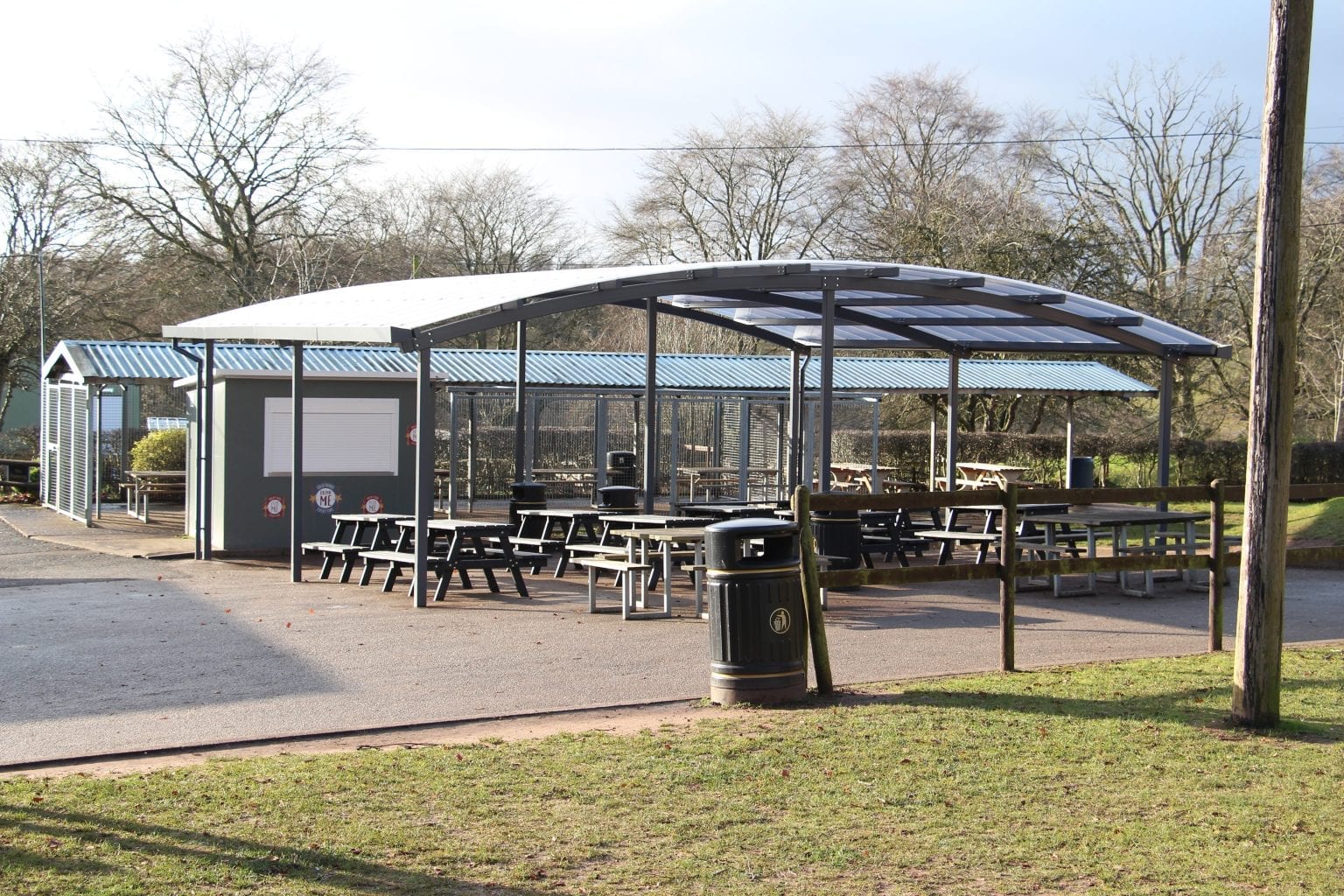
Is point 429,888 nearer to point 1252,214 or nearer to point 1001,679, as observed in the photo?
point 1001,679

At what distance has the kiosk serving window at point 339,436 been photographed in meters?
17.3

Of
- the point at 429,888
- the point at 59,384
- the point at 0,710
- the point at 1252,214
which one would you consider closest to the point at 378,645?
the point at 0,710

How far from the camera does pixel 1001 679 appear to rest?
8.64m

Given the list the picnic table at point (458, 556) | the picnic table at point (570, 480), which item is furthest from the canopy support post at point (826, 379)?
the picnic table at point (570, 480)

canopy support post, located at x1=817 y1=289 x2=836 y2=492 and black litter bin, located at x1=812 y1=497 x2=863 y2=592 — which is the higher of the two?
canopy support post, located at x1=817 y1=289 x2=836 y2=492

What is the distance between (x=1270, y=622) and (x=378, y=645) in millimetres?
6021

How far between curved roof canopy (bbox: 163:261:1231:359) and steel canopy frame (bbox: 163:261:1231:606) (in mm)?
20

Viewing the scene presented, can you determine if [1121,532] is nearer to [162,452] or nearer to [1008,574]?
[1008,574]

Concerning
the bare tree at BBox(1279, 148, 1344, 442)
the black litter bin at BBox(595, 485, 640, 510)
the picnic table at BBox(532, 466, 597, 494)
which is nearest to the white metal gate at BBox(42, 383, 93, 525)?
the picnic table at BBox(532, 466, 597, 494)

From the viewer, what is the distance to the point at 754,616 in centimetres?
767

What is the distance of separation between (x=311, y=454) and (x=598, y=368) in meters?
10.1

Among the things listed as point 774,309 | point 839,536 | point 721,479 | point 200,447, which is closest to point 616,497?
point 774,309

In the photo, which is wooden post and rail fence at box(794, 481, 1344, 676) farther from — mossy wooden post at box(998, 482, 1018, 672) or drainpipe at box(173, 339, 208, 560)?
drainpipe at box(173, 339, 208, 560)

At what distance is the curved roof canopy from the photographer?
1281 centimetres
